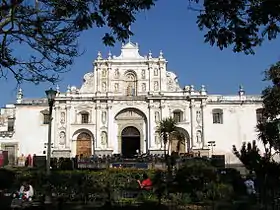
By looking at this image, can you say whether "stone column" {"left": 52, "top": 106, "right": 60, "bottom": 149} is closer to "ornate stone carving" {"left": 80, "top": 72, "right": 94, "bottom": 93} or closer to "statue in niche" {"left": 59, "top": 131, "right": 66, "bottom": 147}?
"statue in niche" {"left": 59, "top": 131, "right": 66, "bottom": 147}

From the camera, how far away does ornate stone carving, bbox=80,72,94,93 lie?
43781 millimetres

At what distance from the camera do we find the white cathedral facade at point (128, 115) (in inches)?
1671

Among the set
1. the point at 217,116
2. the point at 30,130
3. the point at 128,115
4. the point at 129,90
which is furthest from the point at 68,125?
the point at 217,116

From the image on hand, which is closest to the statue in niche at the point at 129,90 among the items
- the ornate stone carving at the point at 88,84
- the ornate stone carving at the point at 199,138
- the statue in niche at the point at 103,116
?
the statue in niche at the point at 103,116

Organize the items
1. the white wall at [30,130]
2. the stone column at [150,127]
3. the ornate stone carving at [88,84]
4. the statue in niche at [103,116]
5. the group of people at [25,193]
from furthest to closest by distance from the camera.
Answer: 1. the ornate stone carving at [88,84]
2. the statue in niche at [103,116]
3. the white wall at [30,130]
4. the stone column at [150,127]
5. the group of people at [25,193]

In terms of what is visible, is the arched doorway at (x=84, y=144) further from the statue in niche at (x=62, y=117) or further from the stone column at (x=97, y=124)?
the statue in niche at (x=62, y=117)

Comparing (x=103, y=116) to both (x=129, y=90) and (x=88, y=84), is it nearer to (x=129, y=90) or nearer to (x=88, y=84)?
(x=88, y=84)

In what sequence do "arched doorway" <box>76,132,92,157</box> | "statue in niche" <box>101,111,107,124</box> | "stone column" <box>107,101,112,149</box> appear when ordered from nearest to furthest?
1. "stone column" <box>107,101,112,149</box>
2. "arched doorway" <box>76,132,92,157</box>
3. "statue in niche" <box>101,111,107,124</box>

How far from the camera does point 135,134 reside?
43.5 metres

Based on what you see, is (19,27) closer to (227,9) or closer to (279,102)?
(227,9)

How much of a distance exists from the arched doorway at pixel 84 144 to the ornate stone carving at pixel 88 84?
14.7 ft

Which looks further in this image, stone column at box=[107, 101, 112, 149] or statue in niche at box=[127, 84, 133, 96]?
statue in niche at box=[127, 84, 133, 96]

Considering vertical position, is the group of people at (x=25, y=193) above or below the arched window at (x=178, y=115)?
below

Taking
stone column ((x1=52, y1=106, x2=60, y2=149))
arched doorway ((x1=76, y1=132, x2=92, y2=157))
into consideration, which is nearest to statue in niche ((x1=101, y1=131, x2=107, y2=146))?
arched doorway ((x1=76, y1=132, x2=92, y2=157))
